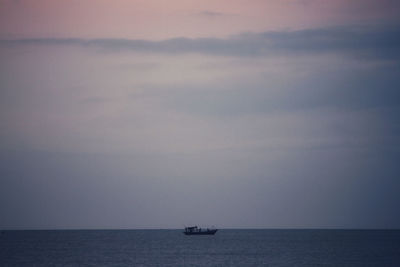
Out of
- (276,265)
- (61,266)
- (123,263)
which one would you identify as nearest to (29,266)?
(61,266)

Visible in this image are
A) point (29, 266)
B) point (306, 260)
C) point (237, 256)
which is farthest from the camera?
point (237, 256)

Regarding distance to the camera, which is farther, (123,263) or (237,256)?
(237,256)

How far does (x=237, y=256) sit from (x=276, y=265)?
1778 centimetres

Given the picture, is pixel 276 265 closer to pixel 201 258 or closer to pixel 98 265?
pixel 201 258

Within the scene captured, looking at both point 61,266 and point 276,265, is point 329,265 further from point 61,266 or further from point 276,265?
point 61,266

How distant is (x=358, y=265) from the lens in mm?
99750

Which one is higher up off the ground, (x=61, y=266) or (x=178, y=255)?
(x=178, y=255)

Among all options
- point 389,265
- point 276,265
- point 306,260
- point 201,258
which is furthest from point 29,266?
Answer: point 389,265

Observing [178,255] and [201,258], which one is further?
[178,255]

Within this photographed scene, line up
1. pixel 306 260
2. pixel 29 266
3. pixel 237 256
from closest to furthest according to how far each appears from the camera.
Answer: pixel 29 266
pixel 306 260
pixel 237 256

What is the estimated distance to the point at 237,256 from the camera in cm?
11544

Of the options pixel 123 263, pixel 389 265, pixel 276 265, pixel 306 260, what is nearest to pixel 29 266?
pixel 123 263

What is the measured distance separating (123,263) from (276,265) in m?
23.4

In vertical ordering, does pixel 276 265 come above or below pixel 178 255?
below
